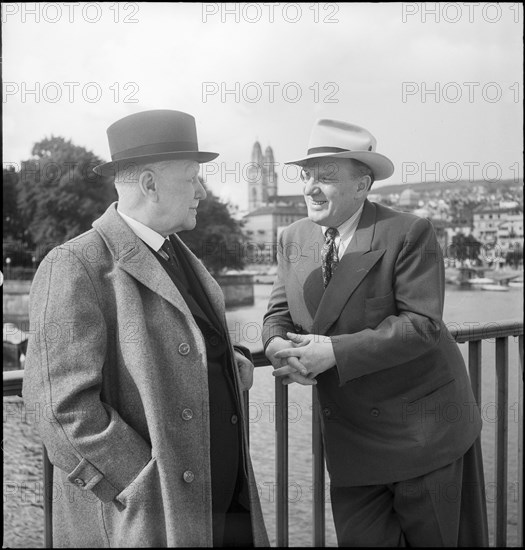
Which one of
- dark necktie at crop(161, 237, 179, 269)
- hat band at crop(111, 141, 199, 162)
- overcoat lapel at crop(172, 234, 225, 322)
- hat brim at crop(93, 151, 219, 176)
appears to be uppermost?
hat band at crop(111, 141, 199, 162)

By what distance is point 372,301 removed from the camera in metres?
2.18

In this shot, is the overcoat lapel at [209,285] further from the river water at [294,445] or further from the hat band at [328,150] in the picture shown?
the river water at [294,445]

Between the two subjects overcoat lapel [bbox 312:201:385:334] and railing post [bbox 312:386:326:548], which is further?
railing post [bbox 312:386:326:548]

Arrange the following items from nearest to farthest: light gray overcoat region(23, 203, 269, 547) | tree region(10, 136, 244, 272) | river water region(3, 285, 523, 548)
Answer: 1. light gray overcoat region(23, 203, 269, 547)
2. river water region(3, 285, 523, 548)
3. tree region(10, 136, 244, 272)

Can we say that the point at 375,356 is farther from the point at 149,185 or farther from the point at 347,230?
the point at 149,185

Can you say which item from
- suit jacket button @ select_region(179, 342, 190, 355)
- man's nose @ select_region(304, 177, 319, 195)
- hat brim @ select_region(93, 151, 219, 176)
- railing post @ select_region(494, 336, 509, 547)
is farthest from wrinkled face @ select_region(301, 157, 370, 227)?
railing post @ select_region(494, 336, 509, 547)

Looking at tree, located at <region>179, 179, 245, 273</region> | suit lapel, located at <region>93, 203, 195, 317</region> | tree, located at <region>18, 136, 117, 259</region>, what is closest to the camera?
suit lapel, located at <region>93, 203, 195, 317</region>

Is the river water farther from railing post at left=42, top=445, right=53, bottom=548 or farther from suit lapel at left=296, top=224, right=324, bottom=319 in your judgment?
railing post at left=42, top=445, right=53, bottom=548

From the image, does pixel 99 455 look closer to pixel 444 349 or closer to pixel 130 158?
pixel 130 158

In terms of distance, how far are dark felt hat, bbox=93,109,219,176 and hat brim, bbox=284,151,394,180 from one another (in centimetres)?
39

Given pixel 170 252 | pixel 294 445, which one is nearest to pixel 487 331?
pixel 170 252

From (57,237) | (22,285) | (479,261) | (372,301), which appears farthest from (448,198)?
(22,285)

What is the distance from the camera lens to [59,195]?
2584 cm

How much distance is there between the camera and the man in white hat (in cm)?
213
